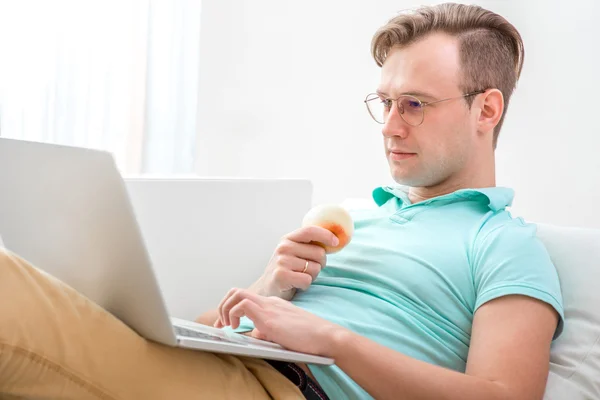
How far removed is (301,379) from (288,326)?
11 cm

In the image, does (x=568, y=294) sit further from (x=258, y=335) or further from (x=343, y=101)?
(x=343, y=101)

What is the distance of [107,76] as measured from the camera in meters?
3.48

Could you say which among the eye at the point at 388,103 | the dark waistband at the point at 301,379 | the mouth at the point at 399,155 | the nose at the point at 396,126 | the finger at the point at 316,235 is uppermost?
the eye at the point at 388,103

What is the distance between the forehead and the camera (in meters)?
1.58

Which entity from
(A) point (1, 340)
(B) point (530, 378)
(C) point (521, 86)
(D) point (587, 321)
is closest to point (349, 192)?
(C) point (521, 86)

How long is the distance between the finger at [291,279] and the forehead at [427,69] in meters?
0.46

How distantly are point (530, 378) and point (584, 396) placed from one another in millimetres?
216

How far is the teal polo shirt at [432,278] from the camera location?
4.35ft

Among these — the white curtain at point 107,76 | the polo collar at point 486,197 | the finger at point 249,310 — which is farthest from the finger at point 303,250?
the white curtain at point 107,76

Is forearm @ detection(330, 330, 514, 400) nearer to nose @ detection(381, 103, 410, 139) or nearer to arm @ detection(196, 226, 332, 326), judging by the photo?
arm @ detection(196, 226, 332, 326)

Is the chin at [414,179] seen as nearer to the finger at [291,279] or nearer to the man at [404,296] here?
the man at [404,296]

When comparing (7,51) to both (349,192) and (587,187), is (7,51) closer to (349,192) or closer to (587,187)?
(349,192)

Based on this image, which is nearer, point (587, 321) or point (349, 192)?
point (587, 321)

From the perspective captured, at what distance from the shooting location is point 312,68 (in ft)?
10.7
